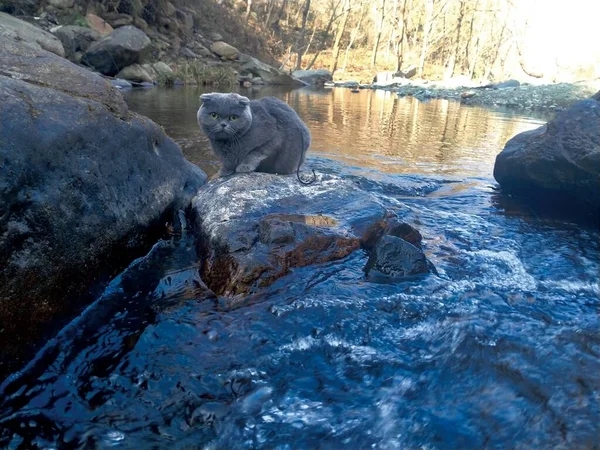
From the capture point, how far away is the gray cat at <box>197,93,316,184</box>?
4062 millimetres

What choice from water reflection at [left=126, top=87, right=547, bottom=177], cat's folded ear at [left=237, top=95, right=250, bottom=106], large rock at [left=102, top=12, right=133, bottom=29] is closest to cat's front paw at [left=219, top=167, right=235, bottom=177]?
cat's folded ear at [left=237, top=95, right=250, bottom=106]

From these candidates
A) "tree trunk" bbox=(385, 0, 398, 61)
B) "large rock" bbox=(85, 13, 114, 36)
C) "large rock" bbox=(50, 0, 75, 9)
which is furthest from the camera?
"tree trunk" bbox=(385, 0, 398, 61)

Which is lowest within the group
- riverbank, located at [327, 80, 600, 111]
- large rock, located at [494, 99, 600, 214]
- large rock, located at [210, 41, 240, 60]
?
large rock, located at [494, 99, 600, 214]

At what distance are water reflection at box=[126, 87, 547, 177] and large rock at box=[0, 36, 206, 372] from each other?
2.51 m

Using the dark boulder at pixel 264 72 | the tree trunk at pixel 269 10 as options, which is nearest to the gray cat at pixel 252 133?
the dark boulder at pixel 264 72

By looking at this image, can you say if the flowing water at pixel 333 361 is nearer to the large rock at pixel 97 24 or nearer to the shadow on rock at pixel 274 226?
the shadow on rock at pixel 274 226

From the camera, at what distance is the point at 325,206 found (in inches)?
146

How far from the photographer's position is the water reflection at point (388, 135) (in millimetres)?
6992

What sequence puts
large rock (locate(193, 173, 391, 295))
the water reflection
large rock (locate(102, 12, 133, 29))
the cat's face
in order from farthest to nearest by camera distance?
large rock (locate(102, 12, 133, 29)) → the water reflection → the cat's face → large rock (locate(193, 173, 391, 295))

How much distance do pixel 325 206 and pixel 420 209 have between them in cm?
142

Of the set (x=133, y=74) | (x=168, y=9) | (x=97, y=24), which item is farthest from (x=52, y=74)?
(x=168, y=9)

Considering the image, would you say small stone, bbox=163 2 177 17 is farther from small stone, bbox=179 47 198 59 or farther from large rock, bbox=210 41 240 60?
large rock, bbox=210 41 240 60

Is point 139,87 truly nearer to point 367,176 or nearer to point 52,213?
point 367,176

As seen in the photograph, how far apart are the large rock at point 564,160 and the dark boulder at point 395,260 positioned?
2423mm
